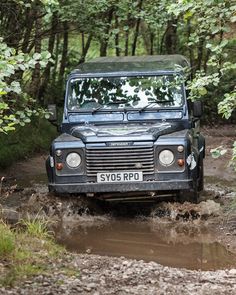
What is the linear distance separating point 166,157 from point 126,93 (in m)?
1.22

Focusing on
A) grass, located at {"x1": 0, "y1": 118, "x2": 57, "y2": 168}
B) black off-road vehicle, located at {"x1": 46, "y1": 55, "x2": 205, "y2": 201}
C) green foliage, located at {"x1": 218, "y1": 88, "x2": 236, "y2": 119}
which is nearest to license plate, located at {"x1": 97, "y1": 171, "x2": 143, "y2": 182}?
black off-road vehicle, located at {"x1": 46, "y1": 55, "x2": 205, "y2": 201}

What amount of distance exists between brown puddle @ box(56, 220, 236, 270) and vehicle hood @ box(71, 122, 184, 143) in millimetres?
1061

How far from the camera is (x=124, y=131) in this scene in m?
7.99

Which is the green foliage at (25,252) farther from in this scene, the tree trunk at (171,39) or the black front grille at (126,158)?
the tree trunk at (171,39)

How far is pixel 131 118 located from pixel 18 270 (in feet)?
11.6

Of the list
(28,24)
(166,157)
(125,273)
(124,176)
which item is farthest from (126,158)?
(28,24)

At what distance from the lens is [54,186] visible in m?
8.07

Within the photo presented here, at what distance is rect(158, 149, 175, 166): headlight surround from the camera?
7.82 m

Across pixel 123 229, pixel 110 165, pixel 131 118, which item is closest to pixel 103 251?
pixel 123 229

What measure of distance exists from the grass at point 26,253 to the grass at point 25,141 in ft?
20.3

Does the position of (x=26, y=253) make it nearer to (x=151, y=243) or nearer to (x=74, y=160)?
(x=151, y=243)

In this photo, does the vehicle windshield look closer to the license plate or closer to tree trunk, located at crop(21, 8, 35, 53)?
the license plate

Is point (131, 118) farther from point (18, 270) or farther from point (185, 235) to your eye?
point (18, 270)

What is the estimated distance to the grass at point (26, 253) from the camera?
207 inches
